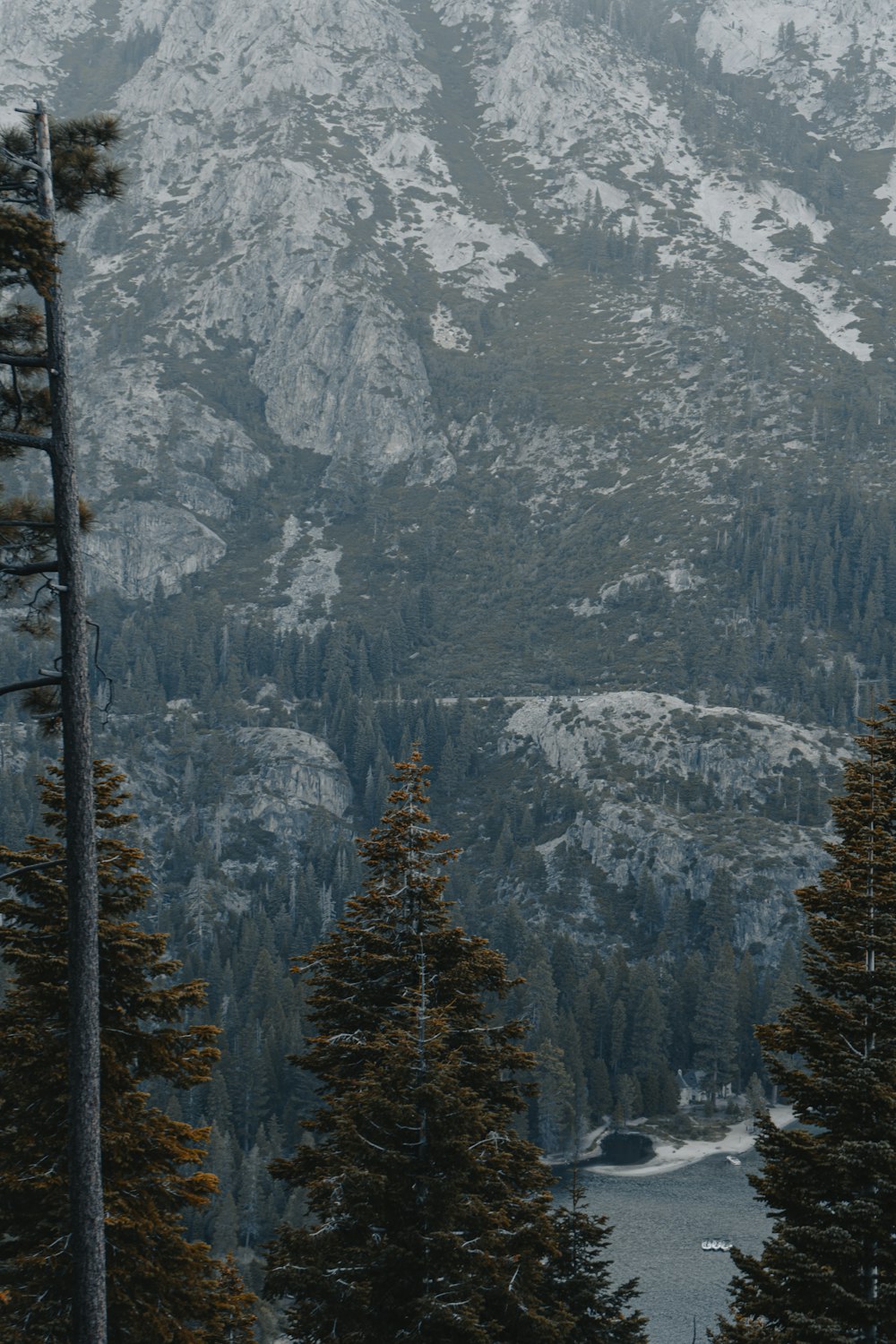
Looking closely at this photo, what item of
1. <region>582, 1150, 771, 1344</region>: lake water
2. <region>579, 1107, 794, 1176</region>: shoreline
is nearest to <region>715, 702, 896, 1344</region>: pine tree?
<region>582, 1150, 771, 1344</region>: lake water

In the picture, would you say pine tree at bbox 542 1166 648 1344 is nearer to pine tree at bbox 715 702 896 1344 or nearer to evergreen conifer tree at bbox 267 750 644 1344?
evergreen conifer tree at bbox 267 750 644 1344

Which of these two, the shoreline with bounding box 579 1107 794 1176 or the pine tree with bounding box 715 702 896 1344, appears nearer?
the pine tree with bounding box 715 702 896 1344

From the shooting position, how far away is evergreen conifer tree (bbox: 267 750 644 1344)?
22.5m

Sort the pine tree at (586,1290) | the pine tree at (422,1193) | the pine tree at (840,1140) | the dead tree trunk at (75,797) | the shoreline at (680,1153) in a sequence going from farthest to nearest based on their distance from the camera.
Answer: the shoreline at (680,1153)
the pine tree at (586,1290)
the pine tree at (422,1193)
the pine tree at (840,1140)
the dead tree trunk at (75,797)

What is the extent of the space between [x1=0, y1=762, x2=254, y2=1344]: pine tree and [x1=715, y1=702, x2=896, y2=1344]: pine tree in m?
9.43

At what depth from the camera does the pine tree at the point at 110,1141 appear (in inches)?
815

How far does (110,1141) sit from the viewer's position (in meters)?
20.8

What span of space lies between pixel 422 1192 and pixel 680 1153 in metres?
142

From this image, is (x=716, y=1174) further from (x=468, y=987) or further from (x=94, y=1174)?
(x=94, y=1174)

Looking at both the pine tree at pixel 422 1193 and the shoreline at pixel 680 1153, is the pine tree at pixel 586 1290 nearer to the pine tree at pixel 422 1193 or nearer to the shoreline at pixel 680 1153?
the pine tree at pixel 422 1193

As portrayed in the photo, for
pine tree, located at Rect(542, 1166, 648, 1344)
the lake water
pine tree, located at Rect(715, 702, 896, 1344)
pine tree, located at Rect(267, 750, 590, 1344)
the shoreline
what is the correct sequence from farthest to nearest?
the shoreline < the lake water < pine tree, located at Rect(542, 1166, 648, 1344) < pine tree, located at Rect(267, 750, 590, 1344) < pine tree, located at Rect(715, 702, 896, 1344)

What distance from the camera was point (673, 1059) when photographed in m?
185

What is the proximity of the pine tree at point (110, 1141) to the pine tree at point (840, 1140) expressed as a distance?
30.9 ft

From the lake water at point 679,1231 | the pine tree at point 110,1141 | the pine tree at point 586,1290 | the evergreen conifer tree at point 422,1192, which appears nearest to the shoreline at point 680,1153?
the lake water at point 679,1231
